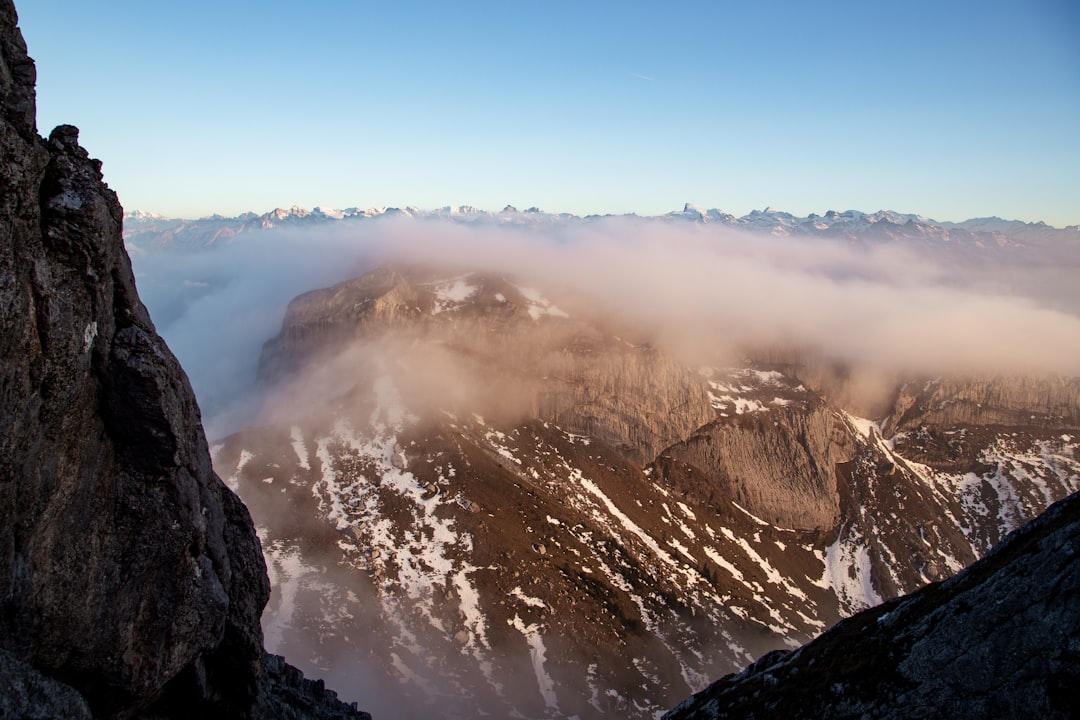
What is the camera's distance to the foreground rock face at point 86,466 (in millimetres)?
21266

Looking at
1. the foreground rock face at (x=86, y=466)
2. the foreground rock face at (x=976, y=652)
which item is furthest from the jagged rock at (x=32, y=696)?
the foreground rock face at (x=976, y=652)

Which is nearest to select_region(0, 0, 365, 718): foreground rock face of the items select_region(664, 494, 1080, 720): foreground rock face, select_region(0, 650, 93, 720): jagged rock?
select_region(0, 650, 93, 720): jagged rock

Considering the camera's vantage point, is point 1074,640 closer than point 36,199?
No

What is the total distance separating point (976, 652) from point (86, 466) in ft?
152

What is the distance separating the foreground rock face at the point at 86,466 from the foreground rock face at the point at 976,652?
133ft

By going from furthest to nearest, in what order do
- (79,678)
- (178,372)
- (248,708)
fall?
(248,708)
(178,372)
(79,678)

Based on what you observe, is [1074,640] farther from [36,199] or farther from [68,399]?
[36,199]

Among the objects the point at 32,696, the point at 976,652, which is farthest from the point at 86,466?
the point at 976,652

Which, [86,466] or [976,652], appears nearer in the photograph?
[86,466]

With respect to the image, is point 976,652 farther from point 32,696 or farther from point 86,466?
point 86,466

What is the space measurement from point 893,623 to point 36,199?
59595 mm

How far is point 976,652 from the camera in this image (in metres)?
32.9

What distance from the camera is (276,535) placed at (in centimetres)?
15450

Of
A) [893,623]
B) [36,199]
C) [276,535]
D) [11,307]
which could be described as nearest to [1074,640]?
[893,623]
